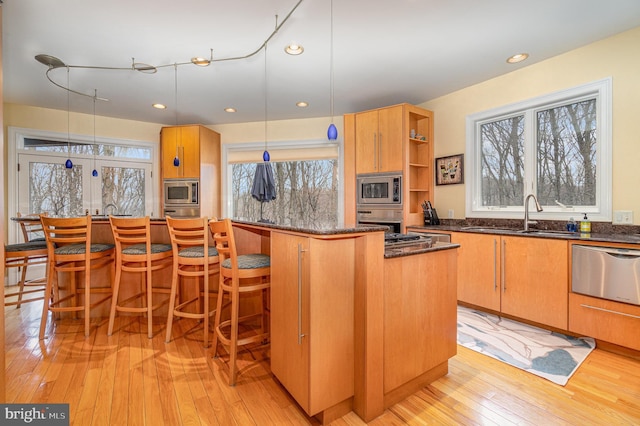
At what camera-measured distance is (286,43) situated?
2566 mm

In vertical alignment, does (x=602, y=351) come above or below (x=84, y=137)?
below

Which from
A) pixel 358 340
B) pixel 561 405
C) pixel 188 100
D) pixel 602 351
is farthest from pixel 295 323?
pixel 188 100

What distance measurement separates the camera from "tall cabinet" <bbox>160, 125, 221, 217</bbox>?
4520 mm

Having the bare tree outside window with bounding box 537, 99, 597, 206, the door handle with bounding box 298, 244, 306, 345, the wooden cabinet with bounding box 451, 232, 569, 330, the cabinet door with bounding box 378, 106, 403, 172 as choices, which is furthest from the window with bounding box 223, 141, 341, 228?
the door handle with bounding box 298, 244, 306, 345

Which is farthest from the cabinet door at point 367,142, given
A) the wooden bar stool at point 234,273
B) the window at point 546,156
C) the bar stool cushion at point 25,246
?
the bar stool cushion at point 25,246

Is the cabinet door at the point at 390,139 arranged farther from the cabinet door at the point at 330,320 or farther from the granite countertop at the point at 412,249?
the cabinet door at the point at 330,320

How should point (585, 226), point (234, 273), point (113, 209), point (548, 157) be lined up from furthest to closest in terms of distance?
1. point (113, 209)
2. point (548, 157)
3. point (585, 226)
4. point (234, 273)

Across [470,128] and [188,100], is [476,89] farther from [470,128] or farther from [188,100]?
[188,100]

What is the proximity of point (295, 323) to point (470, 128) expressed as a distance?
322 cm

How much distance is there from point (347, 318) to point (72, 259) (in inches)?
95.5

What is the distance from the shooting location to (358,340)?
1504 millimetres

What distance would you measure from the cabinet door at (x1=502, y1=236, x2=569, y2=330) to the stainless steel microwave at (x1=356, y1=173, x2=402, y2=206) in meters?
1.33

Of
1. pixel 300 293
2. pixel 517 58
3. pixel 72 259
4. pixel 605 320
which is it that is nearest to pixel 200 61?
pixel 72 259

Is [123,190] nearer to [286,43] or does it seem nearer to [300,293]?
[286,43]
